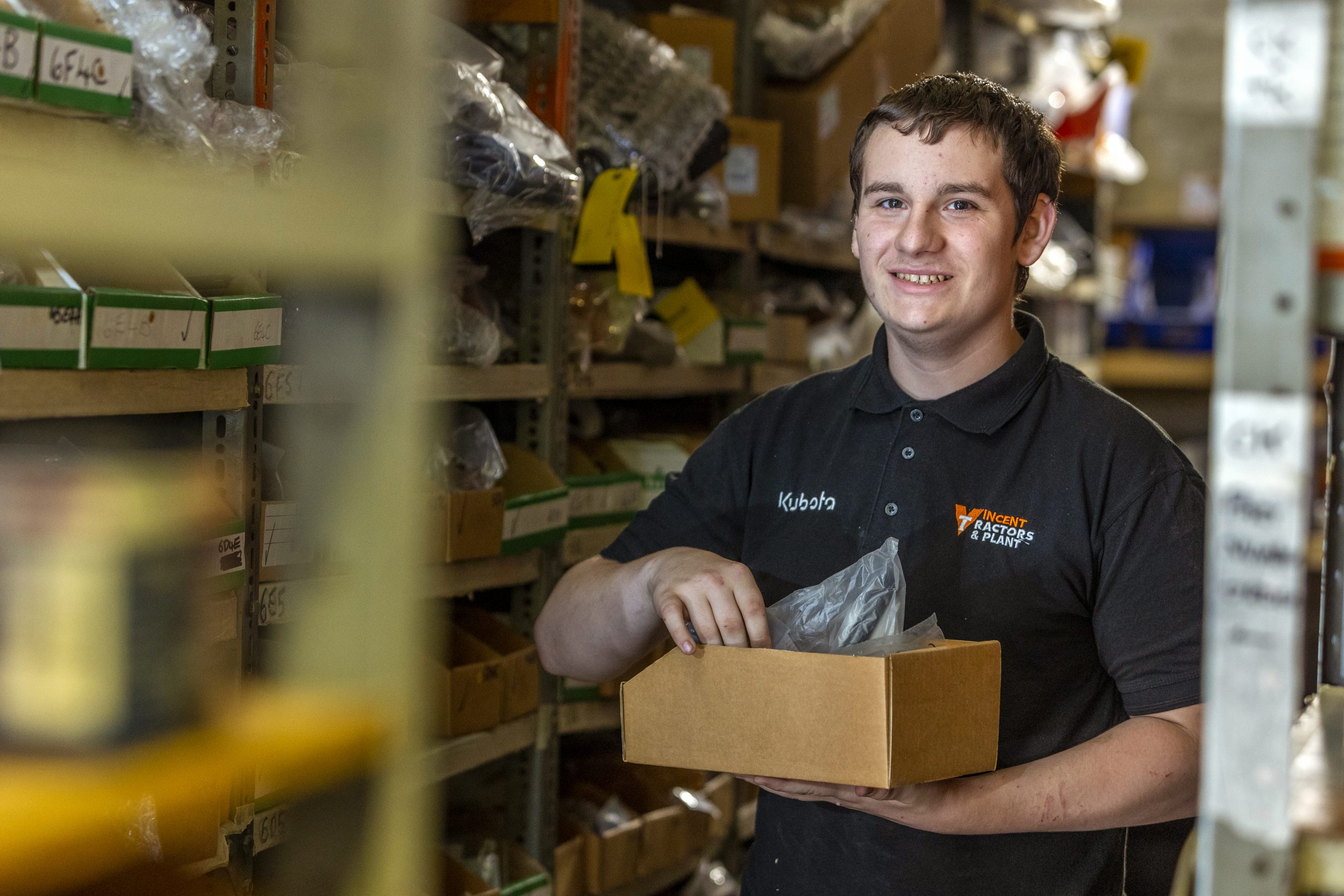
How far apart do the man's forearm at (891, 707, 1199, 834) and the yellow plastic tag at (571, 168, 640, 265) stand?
1.41 metres

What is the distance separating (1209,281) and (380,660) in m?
6.12

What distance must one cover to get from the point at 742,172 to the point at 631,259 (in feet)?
2.41

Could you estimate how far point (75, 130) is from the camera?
52.1 inches

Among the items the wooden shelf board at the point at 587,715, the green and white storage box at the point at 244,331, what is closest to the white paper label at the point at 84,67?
the green and white storage box at the point at 244,331

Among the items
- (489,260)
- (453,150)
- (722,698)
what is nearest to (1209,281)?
(489,260)

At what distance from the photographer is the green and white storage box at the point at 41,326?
51.0 inches

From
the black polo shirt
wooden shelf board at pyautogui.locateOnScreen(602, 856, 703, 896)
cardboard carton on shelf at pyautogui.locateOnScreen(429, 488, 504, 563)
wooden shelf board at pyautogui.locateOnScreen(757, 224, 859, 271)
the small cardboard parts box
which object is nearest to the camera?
the small cardboard parts box

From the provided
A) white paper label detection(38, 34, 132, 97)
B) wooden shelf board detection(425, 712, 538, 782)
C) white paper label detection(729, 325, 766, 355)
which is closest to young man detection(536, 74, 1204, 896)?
wooden shelf board detection(425, 712, 538, 782)

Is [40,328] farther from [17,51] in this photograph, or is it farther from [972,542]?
[972,542]

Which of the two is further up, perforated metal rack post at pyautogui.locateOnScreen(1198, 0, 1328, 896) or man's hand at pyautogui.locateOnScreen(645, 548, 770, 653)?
perforated metal rack post at pyautogui.locateOnScreen(1198, 0, 1328, 896)

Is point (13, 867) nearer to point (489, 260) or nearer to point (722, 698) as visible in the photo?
point (722, 698)

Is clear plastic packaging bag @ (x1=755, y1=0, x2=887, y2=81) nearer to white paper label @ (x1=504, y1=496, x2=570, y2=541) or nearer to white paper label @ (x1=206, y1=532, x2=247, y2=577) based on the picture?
white paper label @ (x1=504, y1=496, x2=570, y2=541)

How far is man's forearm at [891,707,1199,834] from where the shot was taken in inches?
53.1

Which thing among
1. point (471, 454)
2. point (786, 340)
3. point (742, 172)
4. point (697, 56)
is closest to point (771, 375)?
point (786, 340)
